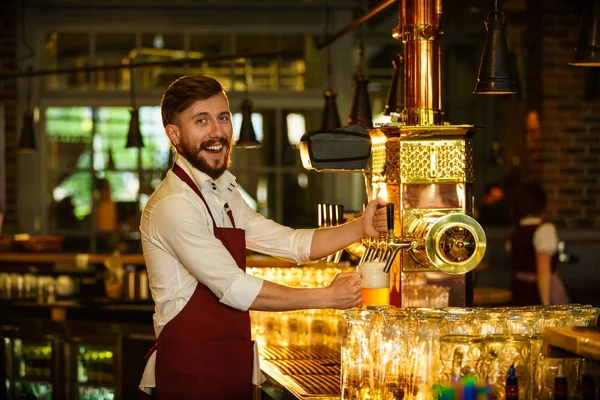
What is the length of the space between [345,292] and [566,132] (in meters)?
5.83

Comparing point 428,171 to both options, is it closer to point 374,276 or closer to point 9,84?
point 374,276

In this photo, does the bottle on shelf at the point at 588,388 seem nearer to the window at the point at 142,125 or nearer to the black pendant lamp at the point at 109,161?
the window at the point at 142,125

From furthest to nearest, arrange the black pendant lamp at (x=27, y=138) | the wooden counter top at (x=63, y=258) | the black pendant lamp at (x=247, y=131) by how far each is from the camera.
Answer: the wooden counter top at (x=63, y=258) → the black pendant lamp at (x=27, y=138) → the black pendant lamp at (x=247, y=131)

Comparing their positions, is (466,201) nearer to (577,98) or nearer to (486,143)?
(577,98)

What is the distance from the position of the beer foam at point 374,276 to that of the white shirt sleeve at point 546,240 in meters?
3.92

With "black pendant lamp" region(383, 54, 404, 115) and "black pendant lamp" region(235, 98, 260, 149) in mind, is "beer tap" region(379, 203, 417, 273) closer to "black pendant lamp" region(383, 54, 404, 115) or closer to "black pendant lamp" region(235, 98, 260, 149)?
"black pendant lamp" region(383, 54, 404, 115)

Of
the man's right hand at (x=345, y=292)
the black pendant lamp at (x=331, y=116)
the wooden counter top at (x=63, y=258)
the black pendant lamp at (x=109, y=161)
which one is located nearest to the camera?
the man's right hand at (x=345, y=292)

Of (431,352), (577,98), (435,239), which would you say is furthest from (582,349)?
(577,98)

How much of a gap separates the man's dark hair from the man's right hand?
71cm

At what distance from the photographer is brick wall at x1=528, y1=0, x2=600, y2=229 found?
8531 millimetres

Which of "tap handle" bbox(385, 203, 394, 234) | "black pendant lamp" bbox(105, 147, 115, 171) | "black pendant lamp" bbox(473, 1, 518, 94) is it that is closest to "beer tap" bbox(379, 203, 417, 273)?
"tap handle" bbox(385, 203, 394, 234)

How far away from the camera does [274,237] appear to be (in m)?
3.72

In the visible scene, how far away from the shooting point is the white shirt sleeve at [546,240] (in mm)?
6910

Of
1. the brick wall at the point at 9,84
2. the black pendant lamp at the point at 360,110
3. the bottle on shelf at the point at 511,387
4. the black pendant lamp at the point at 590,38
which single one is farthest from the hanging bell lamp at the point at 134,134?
the bottle on shelf at the point at 511,387
